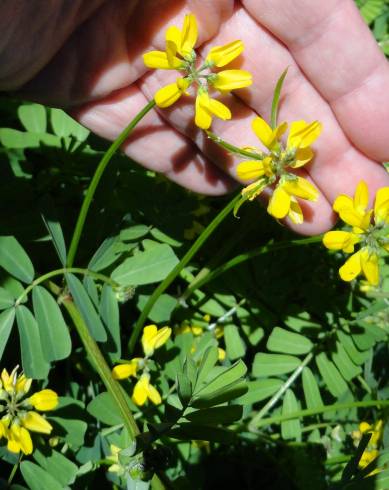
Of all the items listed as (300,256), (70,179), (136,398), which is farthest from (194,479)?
(70,179)

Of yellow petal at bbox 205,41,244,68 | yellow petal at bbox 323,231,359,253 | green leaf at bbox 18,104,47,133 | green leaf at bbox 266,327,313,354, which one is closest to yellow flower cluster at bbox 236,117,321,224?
yellow petal at bbox 323,231,359,253

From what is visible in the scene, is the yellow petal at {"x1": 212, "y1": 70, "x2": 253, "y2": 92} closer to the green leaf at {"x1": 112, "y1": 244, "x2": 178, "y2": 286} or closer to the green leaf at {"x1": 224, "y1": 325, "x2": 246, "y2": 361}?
the green leaf at {"x1": 112, "y1": 244, "x2": 178, "y2": 286}

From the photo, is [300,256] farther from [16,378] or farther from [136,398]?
[16,378]

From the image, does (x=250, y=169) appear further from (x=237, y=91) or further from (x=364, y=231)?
(x=237, y=91)

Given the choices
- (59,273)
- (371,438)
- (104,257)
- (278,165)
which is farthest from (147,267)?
(371,438)

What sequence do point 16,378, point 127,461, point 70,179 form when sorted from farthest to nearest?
point 70,179 < point 16,378 < point 127,461

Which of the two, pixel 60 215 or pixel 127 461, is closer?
pixel 127 461

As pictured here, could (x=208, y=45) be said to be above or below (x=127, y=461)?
above

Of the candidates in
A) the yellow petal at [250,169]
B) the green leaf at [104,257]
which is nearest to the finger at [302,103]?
the yellow petal at [250,169]
